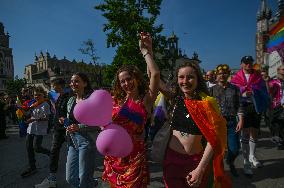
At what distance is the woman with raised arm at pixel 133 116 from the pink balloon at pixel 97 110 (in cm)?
12

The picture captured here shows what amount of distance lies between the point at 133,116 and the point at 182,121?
1.71 ft

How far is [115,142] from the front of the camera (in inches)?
104

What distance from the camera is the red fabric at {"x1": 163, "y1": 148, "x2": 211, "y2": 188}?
256 cm

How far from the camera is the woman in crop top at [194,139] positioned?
2.40 m

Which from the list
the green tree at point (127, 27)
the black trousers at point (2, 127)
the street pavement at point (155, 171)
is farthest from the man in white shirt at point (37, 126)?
the green tree at point (127, 27)

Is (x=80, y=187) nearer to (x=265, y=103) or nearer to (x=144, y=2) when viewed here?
(x=265, y=103)

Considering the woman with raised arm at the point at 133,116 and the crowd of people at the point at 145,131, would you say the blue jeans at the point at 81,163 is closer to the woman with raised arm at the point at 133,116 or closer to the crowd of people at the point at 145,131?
the crowd of people at the point at 145,131

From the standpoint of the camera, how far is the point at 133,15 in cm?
2580

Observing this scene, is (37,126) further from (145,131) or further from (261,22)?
(261,22)

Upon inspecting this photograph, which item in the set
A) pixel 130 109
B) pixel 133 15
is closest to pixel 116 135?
pixel 130 109

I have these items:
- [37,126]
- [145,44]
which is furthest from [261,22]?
[145,44]

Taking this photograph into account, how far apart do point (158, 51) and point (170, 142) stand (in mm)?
24805

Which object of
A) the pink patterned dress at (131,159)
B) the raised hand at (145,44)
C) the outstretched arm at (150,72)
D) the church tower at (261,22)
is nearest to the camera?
the pink patterned dress at (131,159)

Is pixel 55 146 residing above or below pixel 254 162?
above
